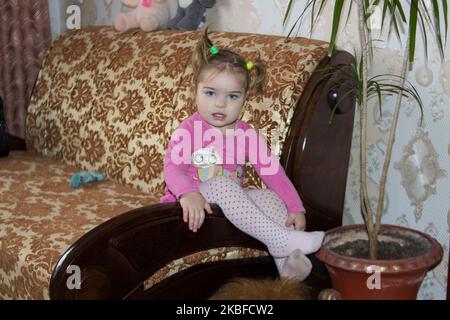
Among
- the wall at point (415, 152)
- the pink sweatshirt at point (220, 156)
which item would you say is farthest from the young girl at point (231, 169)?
the wall at point (415, 152)

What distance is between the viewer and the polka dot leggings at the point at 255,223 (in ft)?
6.41

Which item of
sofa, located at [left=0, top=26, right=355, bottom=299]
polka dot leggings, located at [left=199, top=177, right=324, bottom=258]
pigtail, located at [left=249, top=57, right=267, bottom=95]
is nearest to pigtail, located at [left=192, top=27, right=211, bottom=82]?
pigtail, located at [left=249, top=57, right=267, bottom=95]

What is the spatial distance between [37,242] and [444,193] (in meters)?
1.29

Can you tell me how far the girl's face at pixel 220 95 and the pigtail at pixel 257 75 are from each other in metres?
0.08

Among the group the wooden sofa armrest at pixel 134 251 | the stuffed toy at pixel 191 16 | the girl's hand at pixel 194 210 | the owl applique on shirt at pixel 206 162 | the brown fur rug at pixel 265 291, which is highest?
the stuffed toy at pixel 191 16

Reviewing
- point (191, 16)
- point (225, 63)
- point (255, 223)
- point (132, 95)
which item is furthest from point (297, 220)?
point (191, 16)

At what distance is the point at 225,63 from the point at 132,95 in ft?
2.60

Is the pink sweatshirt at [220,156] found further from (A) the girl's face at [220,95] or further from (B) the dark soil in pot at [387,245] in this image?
(B) the dark soil in pot at [387,245]

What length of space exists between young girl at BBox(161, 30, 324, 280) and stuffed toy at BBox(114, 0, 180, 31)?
849mm

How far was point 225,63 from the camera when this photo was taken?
6.66ft

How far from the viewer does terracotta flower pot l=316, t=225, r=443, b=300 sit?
6.13 ft
